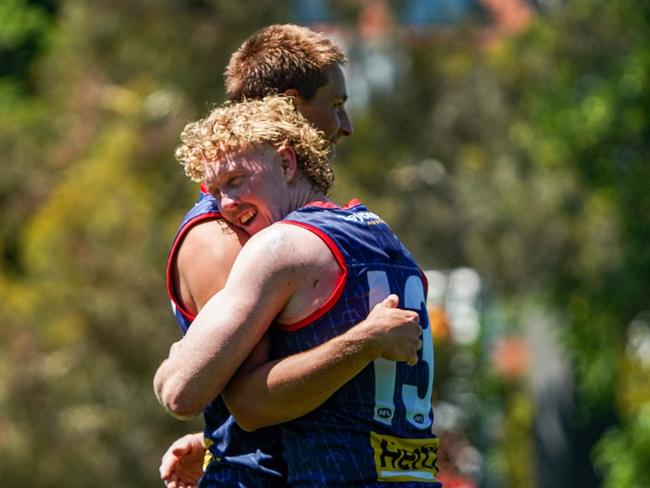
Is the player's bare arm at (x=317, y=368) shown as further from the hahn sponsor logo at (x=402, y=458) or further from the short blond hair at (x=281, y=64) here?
the short blond hair at (x=281, y=64)

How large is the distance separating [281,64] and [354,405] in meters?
0.92

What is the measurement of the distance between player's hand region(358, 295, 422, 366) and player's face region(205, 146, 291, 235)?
35cm

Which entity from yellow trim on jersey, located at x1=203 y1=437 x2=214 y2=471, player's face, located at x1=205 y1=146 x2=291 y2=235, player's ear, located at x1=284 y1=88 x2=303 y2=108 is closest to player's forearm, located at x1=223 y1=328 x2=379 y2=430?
yellow trim on jersey, located at x1=203 y1=437 x2=214 y2=471

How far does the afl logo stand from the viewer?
3.69 m

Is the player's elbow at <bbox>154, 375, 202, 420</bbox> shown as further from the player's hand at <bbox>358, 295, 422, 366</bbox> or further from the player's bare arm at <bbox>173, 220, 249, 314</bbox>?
the player's hand at <bbox>358, 295, 422, 366</bbox>

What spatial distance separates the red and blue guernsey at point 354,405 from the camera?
12.0 feet

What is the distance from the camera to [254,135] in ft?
12.3

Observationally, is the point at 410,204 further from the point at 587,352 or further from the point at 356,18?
the point at 587,352

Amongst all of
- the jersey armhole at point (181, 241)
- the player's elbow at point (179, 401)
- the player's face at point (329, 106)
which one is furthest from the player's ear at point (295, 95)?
the player's elbow at point (179, 401)

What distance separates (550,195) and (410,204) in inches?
156

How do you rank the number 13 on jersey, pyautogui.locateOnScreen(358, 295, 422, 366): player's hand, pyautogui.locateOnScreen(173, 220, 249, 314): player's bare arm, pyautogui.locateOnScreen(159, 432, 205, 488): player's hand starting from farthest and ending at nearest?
pyautogui.locateOnScreen(159, 432, 205, 488): player's hand < pyautogui.locateOnScreen(173, 220, 249, 314): player's bare arm < the number 13 on jersey < pyautogui.locateOnScreen(358, 295, 422, 366): player's hand

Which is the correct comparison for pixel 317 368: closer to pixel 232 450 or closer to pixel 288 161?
pixel 232 450

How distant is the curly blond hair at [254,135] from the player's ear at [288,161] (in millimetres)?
11

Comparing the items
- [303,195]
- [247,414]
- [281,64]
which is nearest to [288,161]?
[303,195]
